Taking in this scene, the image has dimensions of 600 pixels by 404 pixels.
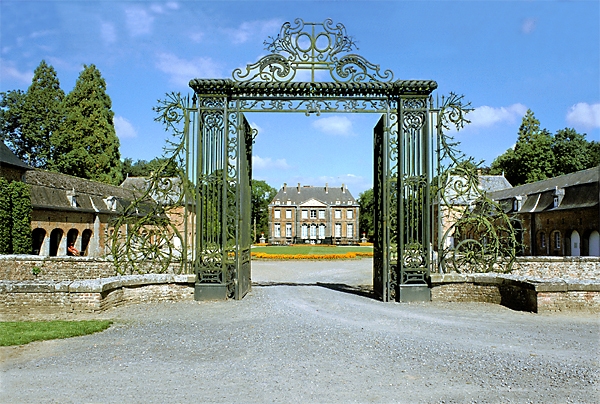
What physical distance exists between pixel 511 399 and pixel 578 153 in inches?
1766

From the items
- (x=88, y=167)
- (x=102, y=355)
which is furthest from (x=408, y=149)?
(x=88, y=167)

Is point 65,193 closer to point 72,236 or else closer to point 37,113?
point 72,236

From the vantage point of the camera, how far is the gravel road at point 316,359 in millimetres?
4188

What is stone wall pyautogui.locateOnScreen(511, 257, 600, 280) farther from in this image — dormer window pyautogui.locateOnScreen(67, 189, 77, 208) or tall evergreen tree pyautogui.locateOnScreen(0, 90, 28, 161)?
tall evergreen tree pyautogui.locateOnScreen(0, 90, 28, 161)

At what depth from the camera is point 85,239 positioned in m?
28.3

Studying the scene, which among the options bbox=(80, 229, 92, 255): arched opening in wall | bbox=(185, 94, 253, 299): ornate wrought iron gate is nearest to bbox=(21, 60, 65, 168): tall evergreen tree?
bbox=(80, 229, 92, 255): arched opening in wall

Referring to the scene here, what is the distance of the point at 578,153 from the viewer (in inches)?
1630

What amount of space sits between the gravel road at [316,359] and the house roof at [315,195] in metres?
60.7

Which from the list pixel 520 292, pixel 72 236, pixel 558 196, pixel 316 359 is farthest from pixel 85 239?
pixel 558 196

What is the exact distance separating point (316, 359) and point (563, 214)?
1101 inches

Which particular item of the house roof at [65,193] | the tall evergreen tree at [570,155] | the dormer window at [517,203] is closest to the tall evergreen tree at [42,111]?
the house roof at [65,193]

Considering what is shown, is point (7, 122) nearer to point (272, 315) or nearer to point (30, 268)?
point (30, 268)

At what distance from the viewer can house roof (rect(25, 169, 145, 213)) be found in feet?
81.3

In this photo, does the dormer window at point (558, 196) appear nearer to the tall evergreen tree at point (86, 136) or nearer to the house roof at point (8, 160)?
the house roof at point (8, 160)
